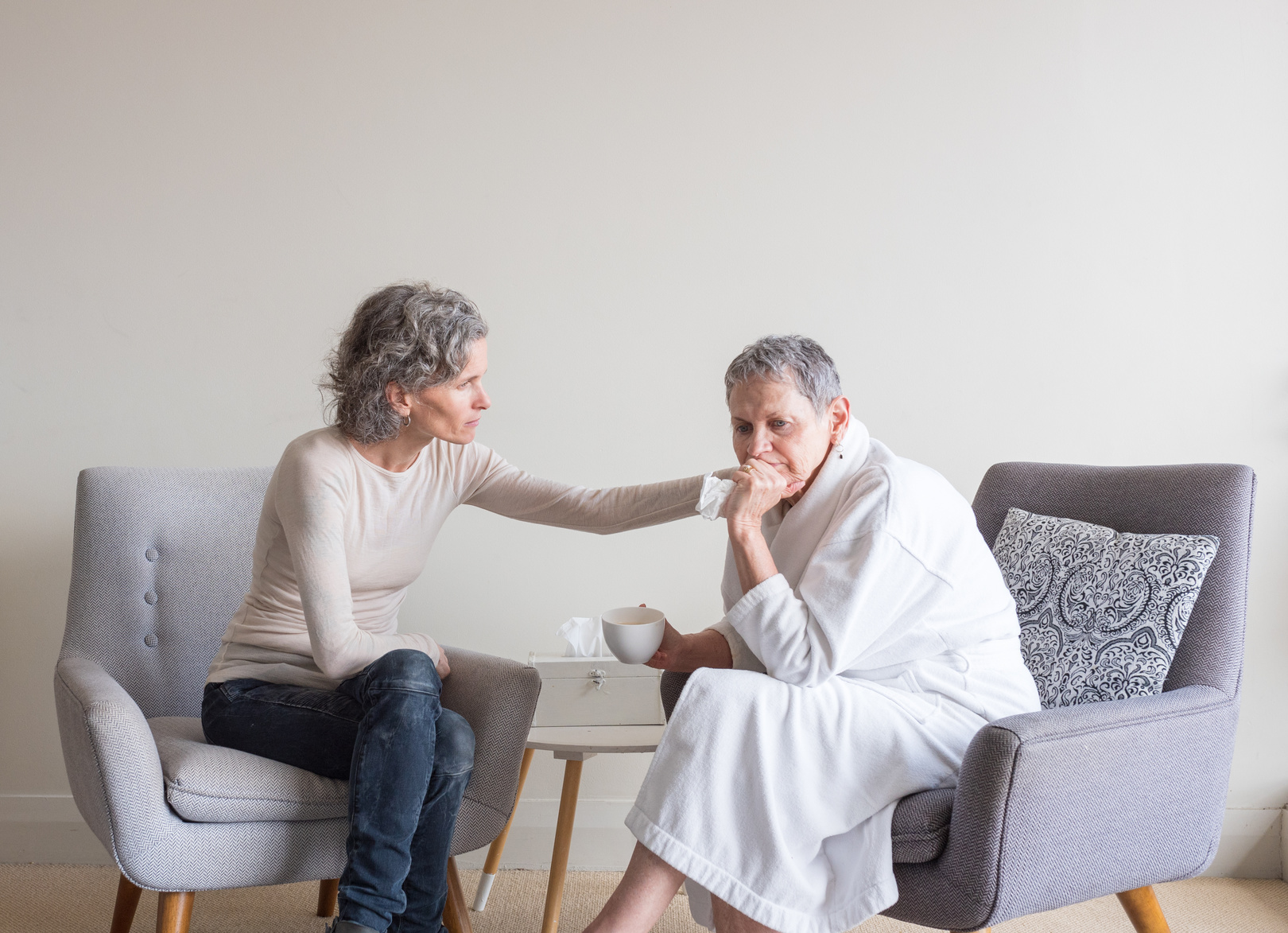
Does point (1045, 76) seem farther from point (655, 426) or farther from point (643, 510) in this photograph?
point (643, 510)

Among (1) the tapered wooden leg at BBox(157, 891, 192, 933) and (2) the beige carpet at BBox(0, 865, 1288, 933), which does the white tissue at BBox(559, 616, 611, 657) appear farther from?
(1) the tapered wooden leg at BBox(157, 891, 192, 933)

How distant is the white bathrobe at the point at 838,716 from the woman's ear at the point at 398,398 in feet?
2.08

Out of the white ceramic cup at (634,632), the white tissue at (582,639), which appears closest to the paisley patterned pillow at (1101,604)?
the white ceramic cup at (634,632)

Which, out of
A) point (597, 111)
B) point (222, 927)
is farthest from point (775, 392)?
point (222, 927)

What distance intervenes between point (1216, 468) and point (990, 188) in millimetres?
934

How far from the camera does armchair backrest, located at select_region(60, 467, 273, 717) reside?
181cm

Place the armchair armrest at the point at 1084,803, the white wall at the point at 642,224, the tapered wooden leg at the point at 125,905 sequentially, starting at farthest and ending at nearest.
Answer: the white wall at the point at 642,224 → the tapered wooden leg at the point at 125,905 → the armchair armrest at the point at 1084,803

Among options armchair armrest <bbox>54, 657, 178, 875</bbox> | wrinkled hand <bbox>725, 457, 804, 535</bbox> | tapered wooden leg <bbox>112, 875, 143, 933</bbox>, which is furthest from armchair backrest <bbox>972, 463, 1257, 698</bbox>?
tapered wooden leg <bbox>112, 875, 143, 933</bbox>

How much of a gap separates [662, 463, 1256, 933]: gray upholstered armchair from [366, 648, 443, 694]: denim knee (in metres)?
0.72

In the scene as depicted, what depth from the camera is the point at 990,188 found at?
2.26m

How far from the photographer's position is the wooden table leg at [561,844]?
1.78m

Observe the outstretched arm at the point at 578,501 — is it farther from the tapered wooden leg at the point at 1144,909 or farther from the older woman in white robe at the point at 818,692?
the tapered wooden leg at the point at 1144,909

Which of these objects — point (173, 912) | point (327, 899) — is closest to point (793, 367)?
point (173, 912)

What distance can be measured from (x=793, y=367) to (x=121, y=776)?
1.14 meters
